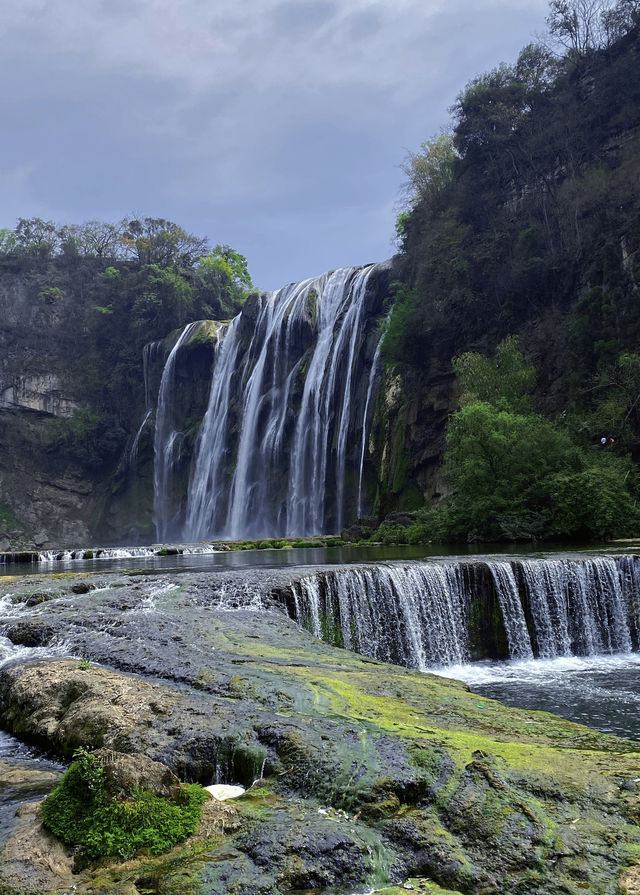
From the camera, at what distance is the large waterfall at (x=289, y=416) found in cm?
3569

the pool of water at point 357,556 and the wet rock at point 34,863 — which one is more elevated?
the pool of water at point 357,556

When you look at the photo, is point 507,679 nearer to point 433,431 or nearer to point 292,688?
point 292,688

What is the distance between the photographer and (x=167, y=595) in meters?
11.5

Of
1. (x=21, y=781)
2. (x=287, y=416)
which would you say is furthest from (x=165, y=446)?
(x=21, y=781)

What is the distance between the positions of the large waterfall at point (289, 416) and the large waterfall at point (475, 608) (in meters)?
21.3

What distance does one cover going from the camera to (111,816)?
11.9 ft

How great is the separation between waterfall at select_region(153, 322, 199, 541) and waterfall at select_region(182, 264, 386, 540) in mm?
Result: 3829

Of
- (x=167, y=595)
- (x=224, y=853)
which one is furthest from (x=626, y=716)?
(x=167, y=595)

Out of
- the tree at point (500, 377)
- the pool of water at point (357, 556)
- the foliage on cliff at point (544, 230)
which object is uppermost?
the foliage on cliff at point (544, 230)

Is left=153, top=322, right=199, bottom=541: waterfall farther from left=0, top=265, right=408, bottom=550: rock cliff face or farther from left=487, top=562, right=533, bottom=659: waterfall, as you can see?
left=487, top=562, right=533, bottom=659: waterfall

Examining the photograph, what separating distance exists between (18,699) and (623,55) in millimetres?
38505

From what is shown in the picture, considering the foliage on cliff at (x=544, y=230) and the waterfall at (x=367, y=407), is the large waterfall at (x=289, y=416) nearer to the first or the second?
the waterfall at (x=367, y=407)

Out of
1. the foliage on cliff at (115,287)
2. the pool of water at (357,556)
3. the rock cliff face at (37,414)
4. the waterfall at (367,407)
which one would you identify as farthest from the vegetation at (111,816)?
the foliage on cliff at (115,287)

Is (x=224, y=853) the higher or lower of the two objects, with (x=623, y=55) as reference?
lower
